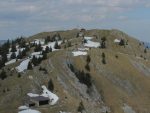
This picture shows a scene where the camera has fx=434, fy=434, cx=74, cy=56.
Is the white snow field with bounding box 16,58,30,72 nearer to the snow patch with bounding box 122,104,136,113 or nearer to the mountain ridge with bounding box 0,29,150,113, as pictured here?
the mountain ridge with bounding box 0,29,150,113

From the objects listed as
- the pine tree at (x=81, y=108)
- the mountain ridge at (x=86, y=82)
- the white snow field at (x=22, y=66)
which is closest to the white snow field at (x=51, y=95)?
the mountain ridge at (x=86, y=82)

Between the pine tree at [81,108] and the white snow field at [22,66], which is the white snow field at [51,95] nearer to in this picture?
the pine tree at [81,108]

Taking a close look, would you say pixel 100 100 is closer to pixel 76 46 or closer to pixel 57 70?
pixel 57 70

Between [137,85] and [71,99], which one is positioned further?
[137,85]

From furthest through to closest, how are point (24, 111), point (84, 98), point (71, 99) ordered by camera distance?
point (84, 98) → point (71, 99) → point (24, 111)

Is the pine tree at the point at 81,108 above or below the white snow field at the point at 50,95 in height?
below

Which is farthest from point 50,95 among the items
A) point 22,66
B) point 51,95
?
point 22,66

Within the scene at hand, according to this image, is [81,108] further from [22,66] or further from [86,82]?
[22,66]

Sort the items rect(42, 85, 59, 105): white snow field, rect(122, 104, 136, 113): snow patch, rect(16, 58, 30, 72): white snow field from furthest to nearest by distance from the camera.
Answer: rect(16, 58, 30, 72): white snow field, rect(122, 104, 136, 113): snow patch, rect(42, 85, 59, 105): white snow field

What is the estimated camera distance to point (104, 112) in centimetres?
15025

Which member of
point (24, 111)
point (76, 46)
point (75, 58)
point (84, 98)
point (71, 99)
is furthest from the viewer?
point (76, 46)

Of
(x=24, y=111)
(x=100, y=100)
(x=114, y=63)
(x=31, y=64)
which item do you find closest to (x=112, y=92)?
(x=100, y=100)

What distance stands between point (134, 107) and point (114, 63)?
26.7 m

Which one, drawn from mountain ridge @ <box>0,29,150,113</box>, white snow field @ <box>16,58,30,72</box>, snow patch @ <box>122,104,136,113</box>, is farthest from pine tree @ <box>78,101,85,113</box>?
white snow field @ <box>16,58,30,72</box>
